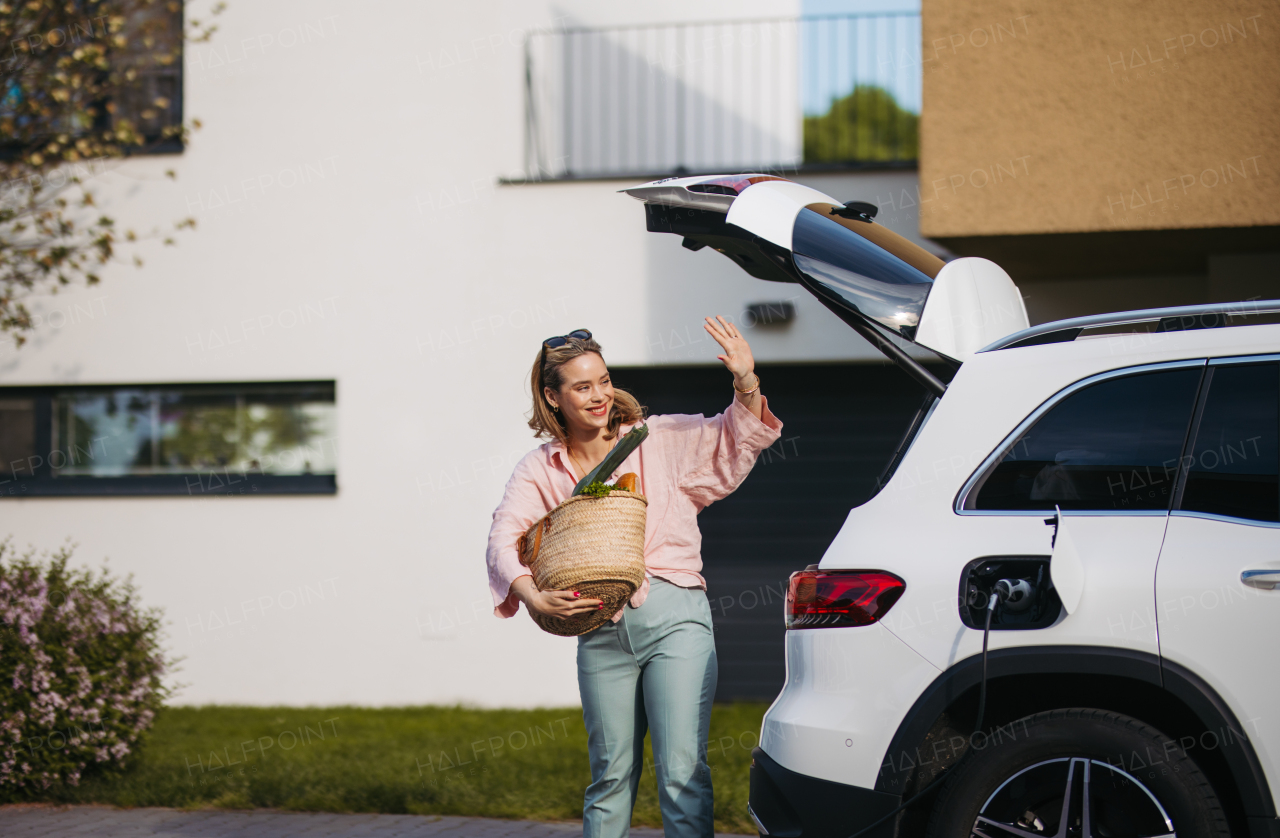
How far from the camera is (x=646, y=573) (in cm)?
349

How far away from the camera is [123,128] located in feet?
27.2

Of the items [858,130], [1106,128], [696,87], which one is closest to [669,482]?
[1106,128]

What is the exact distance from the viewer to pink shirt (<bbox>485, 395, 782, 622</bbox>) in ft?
11.5

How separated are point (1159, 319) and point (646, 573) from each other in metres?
1.56

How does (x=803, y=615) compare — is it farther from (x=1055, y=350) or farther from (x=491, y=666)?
(x=491, y=666)

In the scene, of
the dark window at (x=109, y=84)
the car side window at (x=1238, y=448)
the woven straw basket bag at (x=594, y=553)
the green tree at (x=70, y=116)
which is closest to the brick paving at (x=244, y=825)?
the woven straw basket bag at (x=594, y=553)

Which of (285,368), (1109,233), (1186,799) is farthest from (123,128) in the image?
(1186,799)

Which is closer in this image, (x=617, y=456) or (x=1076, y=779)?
(x=1076, y=779)

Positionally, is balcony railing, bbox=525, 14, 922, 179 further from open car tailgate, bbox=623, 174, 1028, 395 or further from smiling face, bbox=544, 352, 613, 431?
smiling face, bbox=544, 352, 613, 431

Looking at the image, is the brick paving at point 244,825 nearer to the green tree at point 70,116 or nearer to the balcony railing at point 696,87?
the green tree at point 70,116

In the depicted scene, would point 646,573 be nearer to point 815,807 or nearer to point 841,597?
point 841,597

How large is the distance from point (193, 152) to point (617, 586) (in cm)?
771

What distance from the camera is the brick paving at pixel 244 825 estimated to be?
5441mm

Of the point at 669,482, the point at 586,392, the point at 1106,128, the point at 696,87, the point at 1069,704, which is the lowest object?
the point at 1069,704
